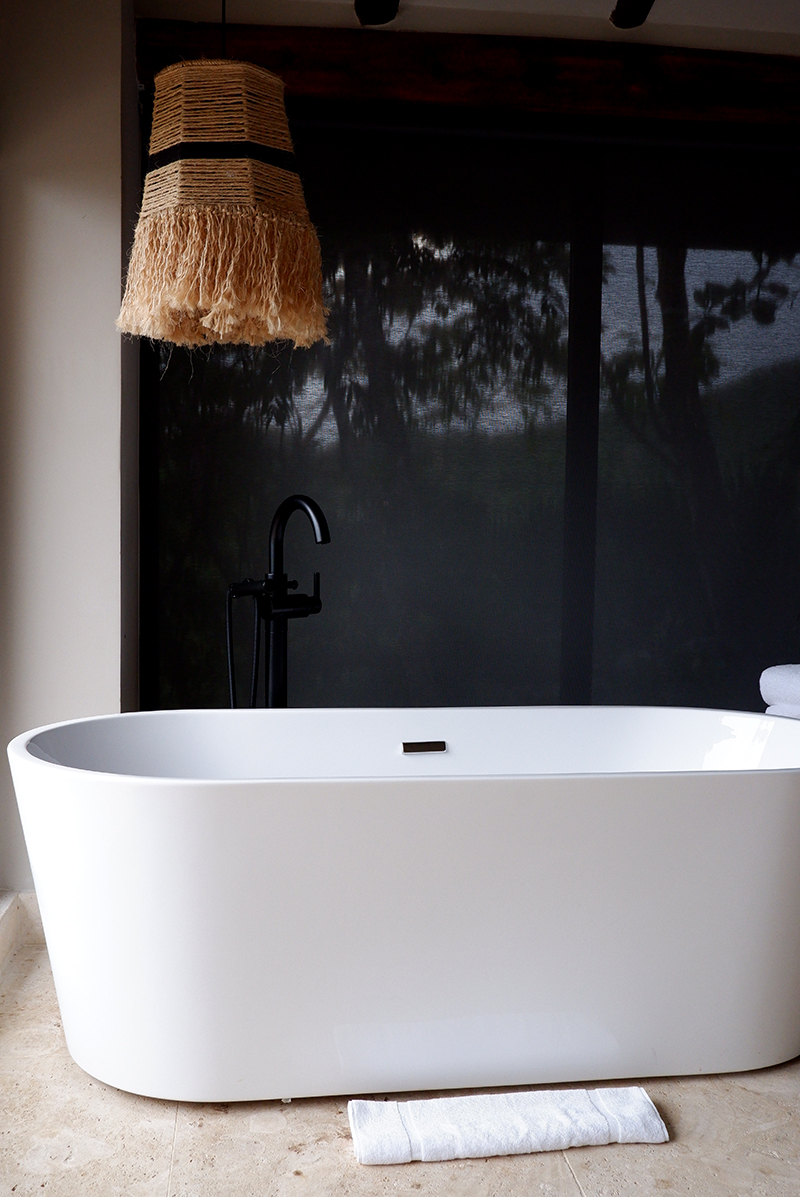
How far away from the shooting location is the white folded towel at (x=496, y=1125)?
167 cm

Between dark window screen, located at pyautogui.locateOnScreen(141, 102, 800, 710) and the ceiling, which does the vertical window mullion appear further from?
the ceiling

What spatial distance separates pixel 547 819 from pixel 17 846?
156cm

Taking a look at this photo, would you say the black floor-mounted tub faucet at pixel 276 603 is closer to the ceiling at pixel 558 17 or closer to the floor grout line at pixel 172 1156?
the floor grout line at pixel 172 1156

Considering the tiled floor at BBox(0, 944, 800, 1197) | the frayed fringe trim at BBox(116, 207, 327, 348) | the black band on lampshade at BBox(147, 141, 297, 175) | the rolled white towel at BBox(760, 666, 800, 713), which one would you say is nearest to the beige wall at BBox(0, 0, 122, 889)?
the frayed fringe trim at BBox(116, 207, 327, 348)

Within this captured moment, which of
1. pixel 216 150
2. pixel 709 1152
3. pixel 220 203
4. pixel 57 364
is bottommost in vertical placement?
pixel 709 1152

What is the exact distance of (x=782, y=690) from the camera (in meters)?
2.93

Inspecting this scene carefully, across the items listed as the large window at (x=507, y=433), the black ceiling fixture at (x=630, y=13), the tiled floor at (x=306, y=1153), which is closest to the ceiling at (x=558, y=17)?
the black ceiling fixture at (x=630, y=13)

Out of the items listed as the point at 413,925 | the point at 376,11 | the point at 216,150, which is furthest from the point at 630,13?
the point at 413,925

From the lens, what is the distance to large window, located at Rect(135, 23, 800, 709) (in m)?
3.22

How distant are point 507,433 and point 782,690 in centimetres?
117

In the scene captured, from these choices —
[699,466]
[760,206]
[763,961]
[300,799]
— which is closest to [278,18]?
[760,206]

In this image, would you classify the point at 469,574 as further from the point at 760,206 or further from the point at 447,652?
the point at 760,206

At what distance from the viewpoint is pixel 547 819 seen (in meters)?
1.80

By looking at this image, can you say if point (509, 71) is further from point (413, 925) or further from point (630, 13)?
point (413, 925)
